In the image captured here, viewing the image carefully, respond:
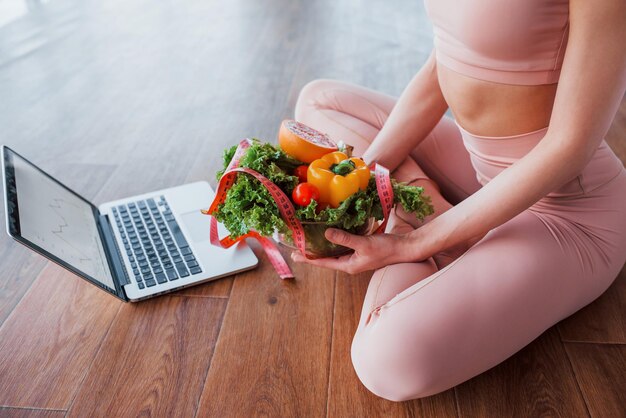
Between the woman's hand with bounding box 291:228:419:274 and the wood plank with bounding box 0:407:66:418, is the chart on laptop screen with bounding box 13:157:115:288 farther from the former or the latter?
the woman's hand with bounding box 291:228:419:274

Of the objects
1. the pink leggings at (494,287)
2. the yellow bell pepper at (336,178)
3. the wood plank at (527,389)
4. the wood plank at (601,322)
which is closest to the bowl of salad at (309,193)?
the yellow bell pepper at (336,178)

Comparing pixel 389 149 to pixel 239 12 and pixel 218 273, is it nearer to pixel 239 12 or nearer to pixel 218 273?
pixel 218 273

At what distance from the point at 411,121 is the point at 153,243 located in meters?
0.80

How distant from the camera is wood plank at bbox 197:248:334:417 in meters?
1.24

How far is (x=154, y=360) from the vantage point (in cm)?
135

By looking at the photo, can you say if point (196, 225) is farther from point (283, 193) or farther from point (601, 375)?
point (601, 375)

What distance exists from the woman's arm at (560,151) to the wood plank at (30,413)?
2.05 feet

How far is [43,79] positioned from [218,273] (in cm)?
189

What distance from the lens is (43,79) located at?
284 centimetres

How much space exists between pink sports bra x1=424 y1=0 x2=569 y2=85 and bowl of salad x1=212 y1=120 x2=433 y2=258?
0.99ft

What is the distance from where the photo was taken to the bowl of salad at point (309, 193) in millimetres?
1155

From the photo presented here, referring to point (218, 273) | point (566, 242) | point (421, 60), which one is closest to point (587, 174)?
point (566, 242)

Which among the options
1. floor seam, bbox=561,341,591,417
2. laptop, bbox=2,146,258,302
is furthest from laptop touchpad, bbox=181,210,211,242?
floor seam, bbox=561,341,591,417

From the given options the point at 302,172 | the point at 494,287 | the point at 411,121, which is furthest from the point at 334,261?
the point at 411,121
